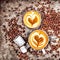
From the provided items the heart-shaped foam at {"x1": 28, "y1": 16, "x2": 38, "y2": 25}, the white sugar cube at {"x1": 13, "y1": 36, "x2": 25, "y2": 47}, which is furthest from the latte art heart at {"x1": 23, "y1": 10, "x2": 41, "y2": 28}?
the white sugar cube at {"x1": 13, "y1": 36, "x2": 25, "y2": 47}

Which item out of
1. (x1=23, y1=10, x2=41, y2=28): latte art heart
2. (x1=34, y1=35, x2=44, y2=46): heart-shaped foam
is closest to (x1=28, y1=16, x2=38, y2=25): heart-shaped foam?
(x1=23, y1=10, x2=41, y2=28): latte art heart

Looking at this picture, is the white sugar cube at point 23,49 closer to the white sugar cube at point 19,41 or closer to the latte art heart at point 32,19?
the white sugar cube at point 19,41

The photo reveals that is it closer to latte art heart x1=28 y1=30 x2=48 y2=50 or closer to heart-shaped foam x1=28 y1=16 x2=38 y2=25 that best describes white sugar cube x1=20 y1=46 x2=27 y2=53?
latte art heart x1=28 y1=30 x2=48 y2=50

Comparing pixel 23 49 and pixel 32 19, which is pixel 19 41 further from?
pixel 32 19

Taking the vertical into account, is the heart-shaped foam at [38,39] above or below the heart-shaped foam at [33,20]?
below

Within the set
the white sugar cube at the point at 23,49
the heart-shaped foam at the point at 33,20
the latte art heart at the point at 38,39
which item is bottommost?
the white sugar cube at the point at 23,49

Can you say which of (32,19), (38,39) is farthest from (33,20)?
(38,39)

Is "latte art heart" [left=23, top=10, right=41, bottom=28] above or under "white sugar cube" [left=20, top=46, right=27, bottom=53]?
above

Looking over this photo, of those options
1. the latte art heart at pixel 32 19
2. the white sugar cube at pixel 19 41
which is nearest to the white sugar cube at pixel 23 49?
the white sugar cube at pixel 19 41

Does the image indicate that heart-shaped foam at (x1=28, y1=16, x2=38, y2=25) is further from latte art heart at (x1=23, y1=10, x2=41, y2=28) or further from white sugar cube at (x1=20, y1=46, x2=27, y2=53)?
white sugar cube at (x1=20, y1=46, x2=27, y2=53)

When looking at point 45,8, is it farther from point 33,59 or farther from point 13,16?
point 33,59

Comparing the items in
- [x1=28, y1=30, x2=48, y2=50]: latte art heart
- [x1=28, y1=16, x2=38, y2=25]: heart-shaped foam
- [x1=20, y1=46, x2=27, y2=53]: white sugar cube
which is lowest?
[x1=20, y1=46, x2=27, y2=53]: white sugar cube

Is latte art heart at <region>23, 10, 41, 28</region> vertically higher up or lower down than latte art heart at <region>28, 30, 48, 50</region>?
higher up

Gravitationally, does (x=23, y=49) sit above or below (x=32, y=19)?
below
